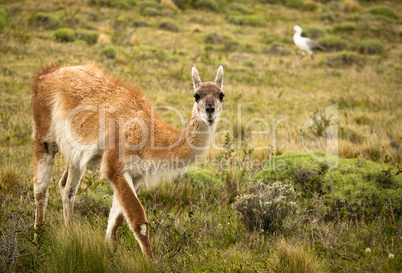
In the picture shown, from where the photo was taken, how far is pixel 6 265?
10.8 feet

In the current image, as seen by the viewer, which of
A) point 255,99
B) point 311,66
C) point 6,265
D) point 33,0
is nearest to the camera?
point 6,265

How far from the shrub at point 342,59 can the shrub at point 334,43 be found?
216cm

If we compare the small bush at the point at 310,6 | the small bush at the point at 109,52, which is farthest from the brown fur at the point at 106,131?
the small bush at the point at 310,6

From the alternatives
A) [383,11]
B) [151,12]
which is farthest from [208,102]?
[383,11]

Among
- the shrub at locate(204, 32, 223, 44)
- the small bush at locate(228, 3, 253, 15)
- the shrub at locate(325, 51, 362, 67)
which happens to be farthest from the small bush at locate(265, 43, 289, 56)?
the small bush at locate(228, 3, 253, 15)

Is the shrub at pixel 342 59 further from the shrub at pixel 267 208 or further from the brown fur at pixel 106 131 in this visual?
the brown fur at pixel 106 131

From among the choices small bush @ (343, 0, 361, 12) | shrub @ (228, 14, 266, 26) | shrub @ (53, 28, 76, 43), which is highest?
small bush @ (343, 0, 361, 12)

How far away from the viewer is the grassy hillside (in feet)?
13.0

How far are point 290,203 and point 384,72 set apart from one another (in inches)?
530

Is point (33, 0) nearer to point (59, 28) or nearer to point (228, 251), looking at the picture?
point (59, 28)

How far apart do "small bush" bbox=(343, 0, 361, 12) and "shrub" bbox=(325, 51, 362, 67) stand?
13.9 meters

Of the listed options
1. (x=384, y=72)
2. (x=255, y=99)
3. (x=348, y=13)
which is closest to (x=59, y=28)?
(x=255, y=99)

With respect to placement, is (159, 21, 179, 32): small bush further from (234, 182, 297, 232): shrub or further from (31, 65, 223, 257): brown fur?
(234, 182, 297, 232): shrub

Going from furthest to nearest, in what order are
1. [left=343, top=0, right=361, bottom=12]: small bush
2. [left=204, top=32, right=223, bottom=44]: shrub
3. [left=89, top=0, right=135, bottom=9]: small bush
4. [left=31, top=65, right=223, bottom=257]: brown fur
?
1. [left=343, top=0, right=361, bottom=12]: small bush
2. [left=89, top=0, right=135, bottom=9]: small bush
3. [left=204, top=32, right=223, bottom=44]: shrub
4. [left=31, top=65, right=223, bottom=257]: brown fur
